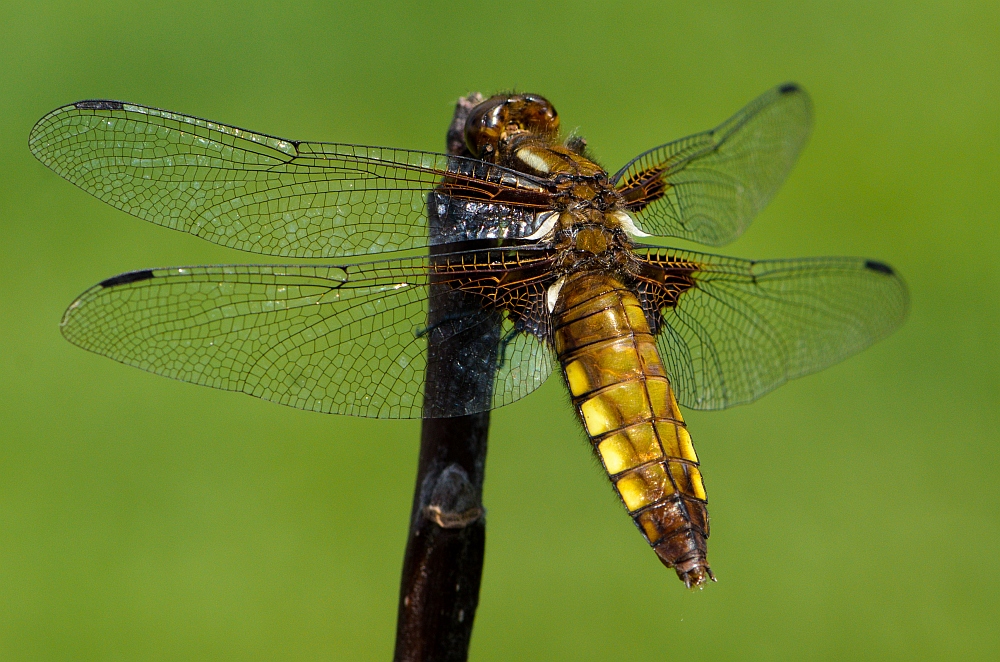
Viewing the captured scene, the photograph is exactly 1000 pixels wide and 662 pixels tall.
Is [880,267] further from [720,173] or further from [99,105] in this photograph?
[99,105]

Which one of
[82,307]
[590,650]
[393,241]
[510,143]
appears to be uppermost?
[510,143]

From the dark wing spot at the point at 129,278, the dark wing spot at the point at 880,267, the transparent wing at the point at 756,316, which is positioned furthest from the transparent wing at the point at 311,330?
the dark wing spot at the point at 880,267

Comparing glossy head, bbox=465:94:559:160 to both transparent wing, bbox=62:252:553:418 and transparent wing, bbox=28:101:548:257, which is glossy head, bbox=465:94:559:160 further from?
transparent wing, bbox=62:252:553:418

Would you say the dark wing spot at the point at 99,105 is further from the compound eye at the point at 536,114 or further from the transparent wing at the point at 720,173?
the transparent wing at the point at 720,173

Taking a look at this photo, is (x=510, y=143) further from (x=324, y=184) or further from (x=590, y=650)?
(x=590, y=650)

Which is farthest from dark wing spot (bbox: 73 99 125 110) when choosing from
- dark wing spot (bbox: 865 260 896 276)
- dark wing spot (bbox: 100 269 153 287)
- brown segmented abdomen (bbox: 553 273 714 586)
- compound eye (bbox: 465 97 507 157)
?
dark wing spot (bbox: 865 260 896 276)

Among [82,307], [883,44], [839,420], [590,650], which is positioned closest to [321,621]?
[590,650]

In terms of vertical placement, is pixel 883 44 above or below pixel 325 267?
above
